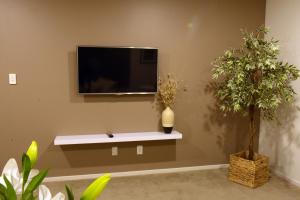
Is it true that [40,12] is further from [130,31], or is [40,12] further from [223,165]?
[223,165]

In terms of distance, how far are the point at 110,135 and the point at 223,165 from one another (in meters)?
1.63

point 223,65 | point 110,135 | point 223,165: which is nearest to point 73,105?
point 110,135

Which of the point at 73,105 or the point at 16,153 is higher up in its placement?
the point at 73,105

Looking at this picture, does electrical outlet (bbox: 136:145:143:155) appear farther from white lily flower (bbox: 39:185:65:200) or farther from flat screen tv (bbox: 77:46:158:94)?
white lily flower (bbox: 39:185:65:200)

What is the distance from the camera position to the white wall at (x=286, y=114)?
3.32 metres

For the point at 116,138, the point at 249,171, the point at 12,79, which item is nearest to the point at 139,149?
the point at 116,138

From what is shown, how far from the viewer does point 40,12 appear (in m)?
3.14

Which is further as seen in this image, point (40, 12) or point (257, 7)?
point (257, 7)

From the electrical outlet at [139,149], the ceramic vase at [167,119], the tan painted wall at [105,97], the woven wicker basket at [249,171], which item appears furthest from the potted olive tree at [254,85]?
the electrical outlet at [139,149]

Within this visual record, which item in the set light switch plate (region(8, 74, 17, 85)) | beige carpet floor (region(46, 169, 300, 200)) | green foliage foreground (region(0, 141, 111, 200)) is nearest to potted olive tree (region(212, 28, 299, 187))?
beige carpet floor (region(46, 169, 300, 200))

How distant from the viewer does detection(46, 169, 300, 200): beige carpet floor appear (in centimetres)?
303

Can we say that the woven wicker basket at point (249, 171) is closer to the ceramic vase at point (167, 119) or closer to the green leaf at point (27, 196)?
the ceramic vase at point (167, 119)

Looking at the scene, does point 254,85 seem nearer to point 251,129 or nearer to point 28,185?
point 251,129

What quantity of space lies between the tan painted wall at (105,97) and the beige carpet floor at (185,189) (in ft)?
0.74
